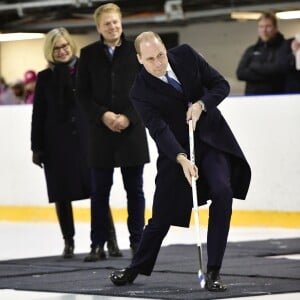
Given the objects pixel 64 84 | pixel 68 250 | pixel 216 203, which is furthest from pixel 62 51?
pixel 216 203

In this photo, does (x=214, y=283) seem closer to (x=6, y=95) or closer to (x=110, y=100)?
(x=110, y=100)

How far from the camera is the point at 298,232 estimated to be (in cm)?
904

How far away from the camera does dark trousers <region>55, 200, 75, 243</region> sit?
7.82 metres

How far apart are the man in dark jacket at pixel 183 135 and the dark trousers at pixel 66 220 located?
6.63 ft

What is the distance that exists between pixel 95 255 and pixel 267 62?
3235 mm

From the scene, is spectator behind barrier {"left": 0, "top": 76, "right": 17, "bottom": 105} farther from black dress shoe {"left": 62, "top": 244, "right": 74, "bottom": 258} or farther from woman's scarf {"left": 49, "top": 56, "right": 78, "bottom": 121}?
black dress shoe {"left": 62, "top": 244, "right": 74, "bottom": 258}

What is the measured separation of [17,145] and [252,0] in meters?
3.36

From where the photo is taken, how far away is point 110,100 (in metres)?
7.30

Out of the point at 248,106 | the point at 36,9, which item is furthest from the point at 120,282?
the point at 36,9

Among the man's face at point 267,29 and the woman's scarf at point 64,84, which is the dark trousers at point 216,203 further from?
the man's face at point 267,29

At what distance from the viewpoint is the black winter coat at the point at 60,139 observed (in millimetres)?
7785

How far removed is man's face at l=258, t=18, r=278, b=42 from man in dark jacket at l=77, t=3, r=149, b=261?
2.89m

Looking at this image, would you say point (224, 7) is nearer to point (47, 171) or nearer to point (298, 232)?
point (298, 232)

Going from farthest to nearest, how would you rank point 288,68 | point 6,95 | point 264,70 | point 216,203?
1. point 6,95
2. point 264,70
3. point 288,68
4. point 216,203
